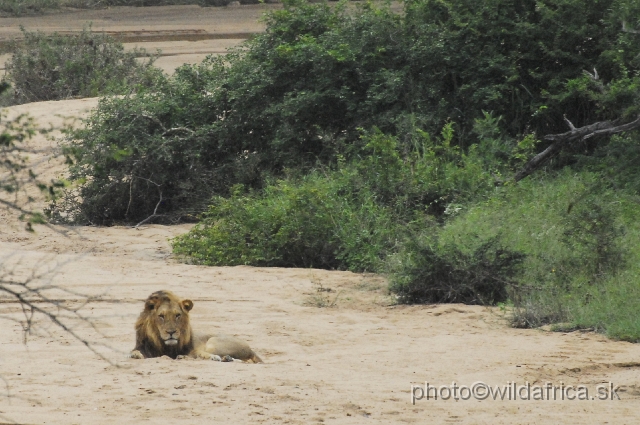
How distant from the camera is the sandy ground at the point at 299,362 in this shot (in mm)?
6020

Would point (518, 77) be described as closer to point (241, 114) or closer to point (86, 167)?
point (241, 114)

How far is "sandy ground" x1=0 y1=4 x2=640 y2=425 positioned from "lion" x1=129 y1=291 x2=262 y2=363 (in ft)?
0.53

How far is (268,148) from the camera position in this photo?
1467 centimetres

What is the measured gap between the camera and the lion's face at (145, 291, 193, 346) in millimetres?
7164

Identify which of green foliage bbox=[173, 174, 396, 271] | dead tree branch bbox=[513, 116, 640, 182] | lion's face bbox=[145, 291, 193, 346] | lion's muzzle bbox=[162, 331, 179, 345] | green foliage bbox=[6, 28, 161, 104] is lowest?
green foliage bbox=[173, 174, 396, 271]

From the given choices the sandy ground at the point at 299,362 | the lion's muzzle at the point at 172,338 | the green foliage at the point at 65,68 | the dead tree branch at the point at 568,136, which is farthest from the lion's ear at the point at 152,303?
the green foliage at the point at 65,68

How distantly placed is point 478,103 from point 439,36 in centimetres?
105

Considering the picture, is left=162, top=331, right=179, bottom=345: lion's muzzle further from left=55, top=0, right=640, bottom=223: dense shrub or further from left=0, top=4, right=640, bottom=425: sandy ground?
left=55, top=0, right=640, bottom=223: dense shrub

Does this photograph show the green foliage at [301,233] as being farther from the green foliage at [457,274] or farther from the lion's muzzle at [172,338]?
the lion's muzzle at [172,338]

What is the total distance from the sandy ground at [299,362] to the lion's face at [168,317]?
0.18 metres

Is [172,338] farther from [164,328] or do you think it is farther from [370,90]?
[370,90]

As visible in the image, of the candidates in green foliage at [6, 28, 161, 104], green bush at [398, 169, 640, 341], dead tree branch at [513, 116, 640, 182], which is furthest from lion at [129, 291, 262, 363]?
green foliage at [6, 28, 161, 104]

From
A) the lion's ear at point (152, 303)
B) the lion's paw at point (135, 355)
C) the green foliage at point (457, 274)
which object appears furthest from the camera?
the green foliage at point (457, 274)

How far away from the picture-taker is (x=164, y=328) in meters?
7.17
